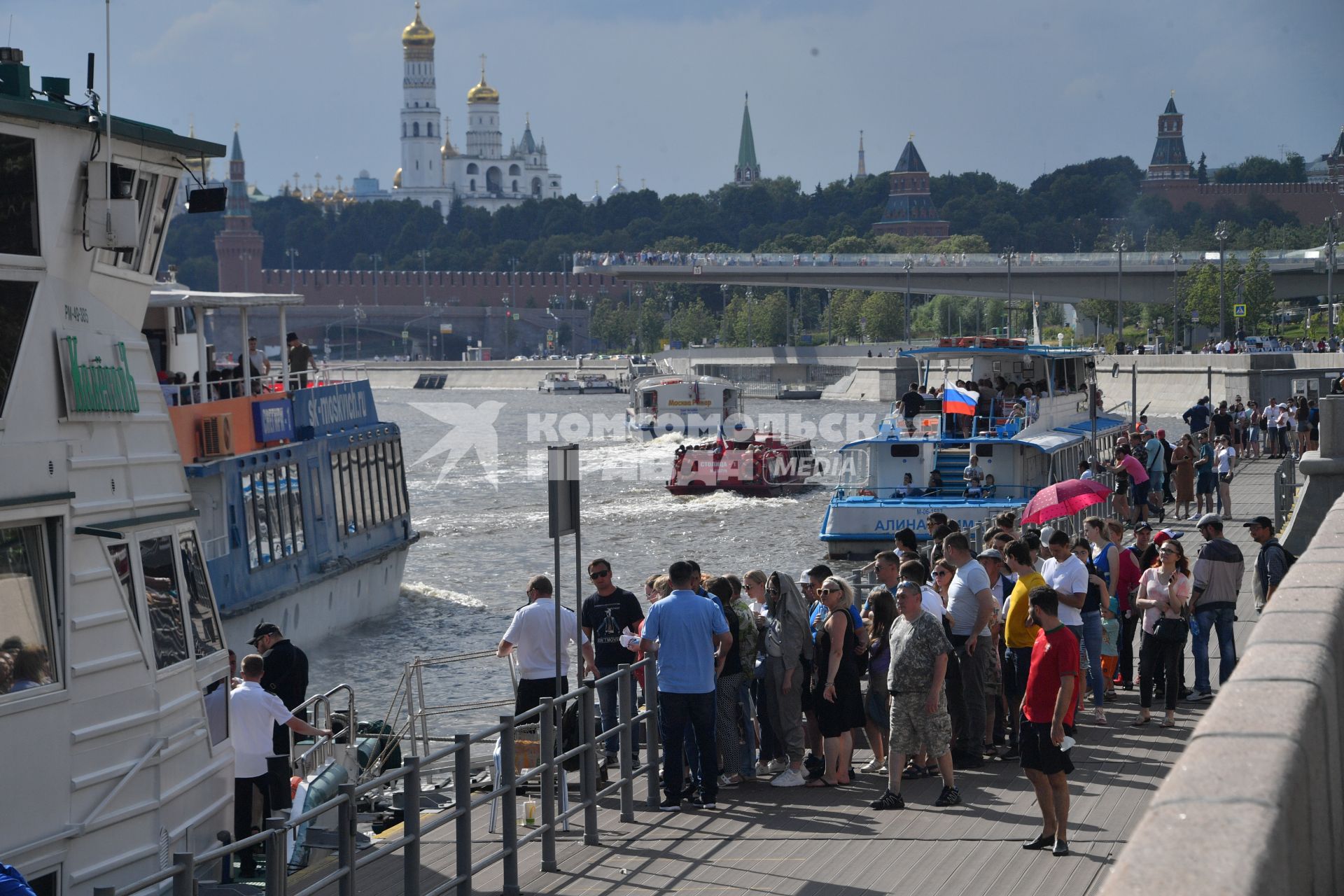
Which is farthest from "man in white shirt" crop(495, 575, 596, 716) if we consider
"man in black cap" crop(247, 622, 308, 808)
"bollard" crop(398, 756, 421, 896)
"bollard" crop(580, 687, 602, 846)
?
"bollard" crop(398, 756, 421, 896)

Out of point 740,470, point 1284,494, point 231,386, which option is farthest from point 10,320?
point 740,470

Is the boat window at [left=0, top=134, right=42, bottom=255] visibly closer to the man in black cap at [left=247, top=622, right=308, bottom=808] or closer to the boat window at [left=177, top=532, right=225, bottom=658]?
the boat window at [left=177, top=532, right=225, bottom=658]

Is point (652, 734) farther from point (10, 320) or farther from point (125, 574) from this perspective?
point (10, 320)

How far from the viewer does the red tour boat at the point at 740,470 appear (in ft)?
160

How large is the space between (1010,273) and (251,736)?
8346 centimetres

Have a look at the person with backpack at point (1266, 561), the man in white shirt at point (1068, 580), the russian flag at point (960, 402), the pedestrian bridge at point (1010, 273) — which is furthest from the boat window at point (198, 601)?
the pedestrian bridge at point (1010, 273)

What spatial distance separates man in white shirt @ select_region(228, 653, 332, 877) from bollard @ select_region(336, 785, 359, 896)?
119 inches

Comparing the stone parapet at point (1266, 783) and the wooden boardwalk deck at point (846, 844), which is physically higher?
the stone parapet at point (1266, 783)

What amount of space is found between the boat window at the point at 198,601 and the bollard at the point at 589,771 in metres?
2.01

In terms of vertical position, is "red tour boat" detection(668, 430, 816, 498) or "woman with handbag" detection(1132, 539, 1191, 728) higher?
"woman with handbag" detection(1132, 539, 1191, 728)

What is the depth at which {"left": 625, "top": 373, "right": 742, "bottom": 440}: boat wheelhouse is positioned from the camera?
74.9 metres

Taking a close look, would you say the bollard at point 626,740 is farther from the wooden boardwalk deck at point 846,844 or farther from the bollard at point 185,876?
the bollard at point 185,876

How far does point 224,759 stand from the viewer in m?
9.13

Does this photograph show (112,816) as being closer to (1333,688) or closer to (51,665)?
(51,665)
